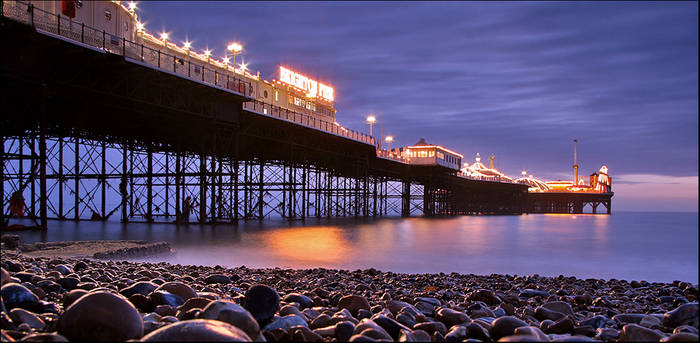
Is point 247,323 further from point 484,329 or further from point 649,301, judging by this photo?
point 649,301

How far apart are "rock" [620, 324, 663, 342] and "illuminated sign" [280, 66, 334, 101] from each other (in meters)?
46.6

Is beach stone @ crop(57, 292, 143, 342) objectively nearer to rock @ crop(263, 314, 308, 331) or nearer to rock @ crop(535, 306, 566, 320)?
rock @ crop(263, 314, 308, 331)

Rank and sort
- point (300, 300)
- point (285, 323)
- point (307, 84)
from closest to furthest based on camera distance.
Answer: point (285, 323)
point (300, 300)
point (307, 84)

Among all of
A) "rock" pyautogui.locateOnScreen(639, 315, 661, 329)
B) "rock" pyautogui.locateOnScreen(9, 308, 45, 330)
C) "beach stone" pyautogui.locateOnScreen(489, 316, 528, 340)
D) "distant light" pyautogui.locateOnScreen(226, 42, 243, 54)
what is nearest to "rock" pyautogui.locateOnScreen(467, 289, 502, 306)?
"rock" pyautogui.locateOnScreen(639, 315, 661, 329)

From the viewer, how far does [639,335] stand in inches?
142

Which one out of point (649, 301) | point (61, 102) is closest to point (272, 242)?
point (61, 102)

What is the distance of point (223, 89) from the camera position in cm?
2647

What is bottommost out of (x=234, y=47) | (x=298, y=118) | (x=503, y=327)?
(x=503, y=327)

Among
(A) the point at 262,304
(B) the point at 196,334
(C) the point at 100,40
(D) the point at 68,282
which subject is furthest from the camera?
(C) the point at 100,40

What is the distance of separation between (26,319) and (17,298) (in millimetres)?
748

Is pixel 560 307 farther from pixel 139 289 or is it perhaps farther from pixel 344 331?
pixel 139 289

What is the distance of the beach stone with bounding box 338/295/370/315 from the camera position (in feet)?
15.9

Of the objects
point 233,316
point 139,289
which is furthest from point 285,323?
point 139,289

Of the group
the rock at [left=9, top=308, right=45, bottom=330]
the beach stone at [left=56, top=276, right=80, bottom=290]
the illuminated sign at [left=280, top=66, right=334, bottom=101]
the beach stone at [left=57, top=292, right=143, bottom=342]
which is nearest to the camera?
the beach stone at [left=57, top=292, right=143, bottom=342]
